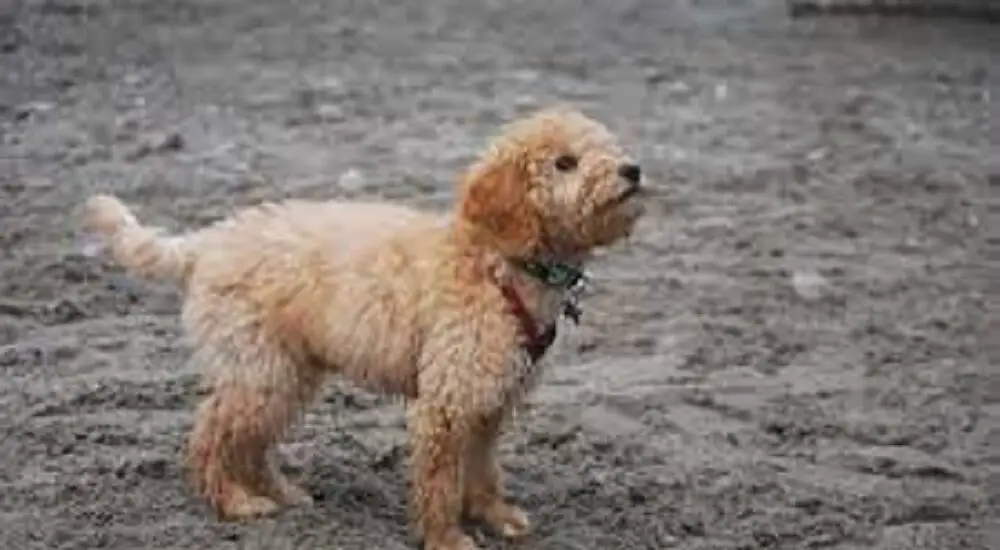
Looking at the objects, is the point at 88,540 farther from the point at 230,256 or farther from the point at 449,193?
the point at 449,193

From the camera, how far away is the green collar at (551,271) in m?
4.45

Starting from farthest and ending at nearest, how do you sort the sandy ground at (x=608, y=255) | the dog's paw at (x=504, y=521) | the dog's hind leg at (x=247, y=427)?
the sandy ground at (x=608, y=255) → the dog's paw at (x=504, y=521) → the dog's hind leg at (x=247, y=427)

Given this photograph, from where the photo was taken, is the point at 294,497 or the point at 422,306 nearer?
→ the point at 422,306

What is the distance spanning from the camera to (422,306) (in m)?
4.45

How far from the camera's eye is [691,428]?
5395 mm

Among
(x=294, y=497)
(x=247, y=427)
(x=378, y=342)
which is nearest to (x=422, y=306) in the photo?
(x=378, y=342)

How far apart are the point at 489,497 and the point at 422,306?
492 millimetres

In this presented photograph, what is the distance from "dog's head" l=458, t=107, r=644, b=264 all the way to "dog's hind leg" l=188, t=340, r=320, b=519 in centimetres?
52

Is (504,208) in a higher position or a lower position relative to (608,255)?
higher

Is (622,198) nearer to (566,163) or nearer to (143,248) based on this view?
(566,163)

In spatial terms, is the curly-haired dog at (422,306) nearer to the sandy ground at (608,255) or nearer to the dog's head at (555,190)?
the dog's head at (555,190)

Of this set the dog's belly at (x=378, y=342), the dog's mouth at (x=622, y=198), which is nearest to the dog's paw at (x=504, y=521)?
the dog's belly at (x=378, y=342)

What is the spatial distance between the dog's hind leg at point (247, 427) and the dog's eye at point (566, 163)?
700 mm

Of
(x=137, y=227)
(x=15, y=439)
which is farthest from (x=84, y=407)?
(x=137, y=227)
